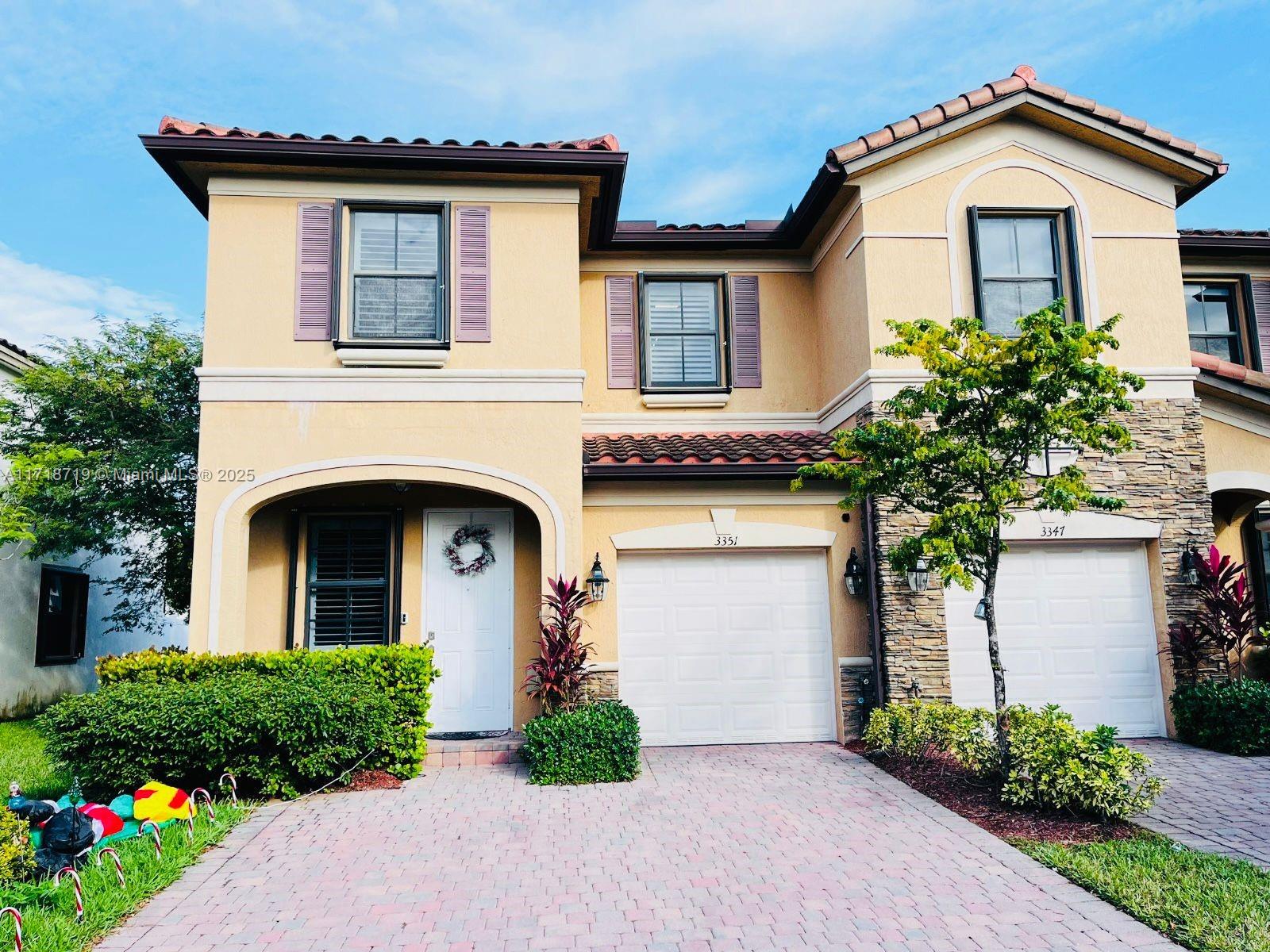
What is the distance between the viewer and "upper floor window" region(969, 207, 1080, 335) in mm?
10508

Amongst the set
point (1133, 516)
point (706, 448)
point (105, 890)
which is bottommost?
point (105, 890)

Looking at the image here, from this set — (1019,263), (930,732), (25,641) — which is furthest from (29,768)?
(1019,263)

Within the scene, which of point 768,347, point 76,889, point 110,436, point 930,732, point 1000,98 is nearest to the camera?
point 76,889

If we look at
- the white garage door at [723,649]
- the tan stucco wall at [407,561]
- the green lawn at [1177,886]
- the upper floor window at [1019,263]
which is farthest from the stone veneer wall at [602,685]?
the upper floor window at [1019,263]

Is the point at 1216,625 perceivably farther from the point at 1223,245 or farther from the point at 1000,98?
the point at 1000,98

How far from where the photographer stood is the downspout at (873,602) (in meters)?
9.90

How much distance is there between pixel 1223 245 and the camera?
12.3m

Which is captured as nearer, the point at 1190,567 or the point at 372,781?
the point at 372,781

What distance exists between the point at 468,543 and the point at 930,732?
548 centimetres

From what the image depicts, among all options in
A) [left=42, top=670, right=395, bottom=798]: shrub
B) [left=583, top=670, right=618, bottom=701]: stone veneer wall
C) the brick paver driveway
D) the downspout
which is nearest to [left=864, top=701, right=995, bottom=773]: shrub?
the downspout

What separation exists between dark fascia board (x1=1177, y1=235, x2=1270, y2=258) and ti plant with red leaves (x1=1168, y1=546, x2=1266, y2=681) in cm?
482

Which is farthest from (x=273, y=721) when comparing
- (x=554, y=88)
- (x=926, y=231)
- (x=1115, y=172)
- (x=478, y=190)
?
(x=1115, y=172)

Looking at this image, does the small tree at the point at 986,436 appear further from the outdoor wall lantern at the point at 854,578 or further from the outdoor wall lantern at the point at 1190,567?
the outdoor wall lantern at the point at 1190,567

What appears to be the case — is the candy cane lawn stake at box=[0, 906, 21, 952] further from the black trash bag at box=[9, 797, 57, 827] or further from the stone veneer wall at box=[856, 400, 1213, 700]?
the stone veneer wall at box=[856, 400, 1213, 700]
